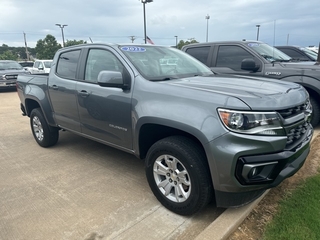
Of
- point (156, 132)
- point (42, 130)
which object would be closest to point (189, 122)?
point (156, 132)

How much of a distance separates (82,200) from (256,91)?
222 centimetres

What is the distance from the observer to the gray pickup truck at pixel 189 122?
2.23m

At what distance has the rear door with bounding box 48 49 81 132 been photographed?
3.94 metres

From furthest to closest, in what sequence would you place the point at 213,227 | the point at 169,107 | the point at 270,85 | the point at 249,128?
the point at 270,85 → the point at 169,107 → the point at 213,227 → the point at 249,128

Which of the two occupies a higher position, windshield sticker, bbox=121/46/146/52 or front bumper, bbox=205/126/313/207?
windshield sticker, bbox=121/46/146/52

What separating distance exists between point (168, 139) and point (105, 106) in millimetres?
1055

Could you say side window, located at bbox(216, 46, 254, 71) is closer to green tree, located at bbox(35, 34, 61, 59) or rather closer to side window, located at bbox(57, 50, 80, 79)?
side window, located at bbox(57, 50, 80, 79)

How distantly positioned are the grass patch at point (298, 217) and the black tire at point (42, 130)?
12.6 ft

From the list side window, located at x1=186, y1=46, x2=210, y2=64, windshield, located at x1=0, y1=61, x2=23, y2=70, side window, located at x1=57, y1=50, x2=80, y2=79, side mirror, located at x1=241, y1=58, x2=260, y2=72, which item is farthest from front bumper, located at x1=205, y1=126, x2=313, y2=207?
windshield, located at x1=0, y1=61, x2=23, y2=70

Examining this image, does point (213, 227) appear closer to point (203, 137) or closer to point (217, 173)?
point (217, 173)

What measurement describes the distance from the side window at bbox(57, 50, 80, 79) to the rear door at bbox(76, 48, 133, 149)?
300 mm

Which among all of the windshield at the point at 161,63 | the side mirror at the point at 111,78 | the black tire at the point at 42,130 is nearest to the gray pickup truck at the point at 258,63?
the windshield at the point at 161,63

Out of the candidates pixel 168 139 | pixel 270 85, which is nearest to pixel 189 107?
pixel 168 139

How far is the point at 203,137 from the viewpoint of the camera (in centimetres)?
233
